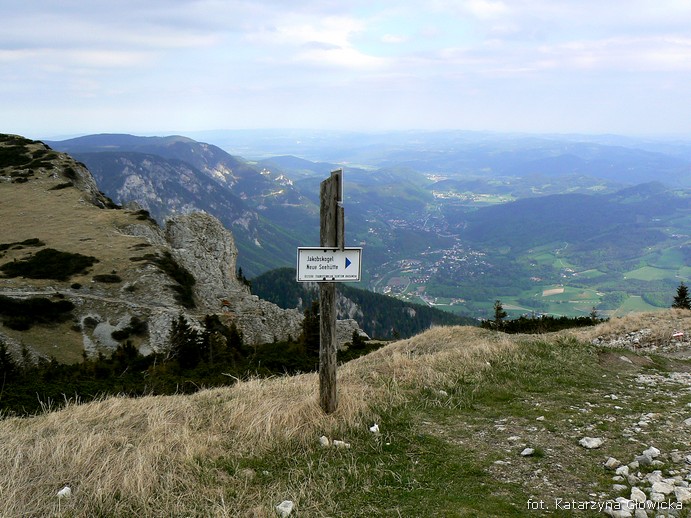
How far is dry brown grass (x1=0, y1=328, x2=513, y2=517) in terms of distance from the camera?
587 centimetres

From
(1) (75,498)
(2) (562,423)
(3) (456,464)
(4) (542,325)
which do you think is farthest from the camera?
(4) (542,325)

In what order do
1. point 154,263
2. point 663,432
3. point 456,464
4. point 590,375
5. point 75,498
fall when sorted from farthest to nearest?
point 154,263, point 590,375, point 663,432, point 456,464, point 75,498

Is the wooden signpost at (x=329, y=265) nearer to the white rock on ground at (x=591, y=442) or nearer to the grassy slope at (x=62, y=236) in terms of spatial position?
the white rock on ground at (x=591, y=442)

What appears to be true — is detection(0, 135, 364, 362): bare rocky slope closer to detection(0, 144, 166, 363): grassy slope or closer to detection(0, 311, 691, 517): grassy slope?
detection(0, 144, 166, 363): grassy slope

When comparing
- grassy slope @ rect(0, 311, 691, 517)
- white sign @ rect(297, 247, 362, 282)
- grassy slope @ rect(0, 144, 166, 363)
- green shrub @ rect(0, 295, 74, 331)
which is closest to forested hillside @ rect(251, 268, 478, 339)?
grassy slope @ rect(0, 144, 166, 363)

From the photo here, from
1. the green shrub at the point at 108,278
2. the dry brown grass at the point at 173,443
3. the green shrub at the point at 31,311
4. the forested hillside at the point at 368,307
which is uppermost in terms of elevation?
the dry brown grass at the point at 173,443

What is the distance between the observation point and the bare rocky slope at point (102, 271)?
1875 inches

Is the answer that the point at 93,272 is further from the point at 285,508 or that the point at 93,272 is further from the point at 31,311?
the point at 285,508

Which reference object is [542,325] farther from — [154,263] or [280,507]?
[154,263]

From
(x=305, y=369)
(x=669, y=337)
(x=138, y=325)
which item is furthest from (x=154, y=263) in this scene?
(x=669, y=337)

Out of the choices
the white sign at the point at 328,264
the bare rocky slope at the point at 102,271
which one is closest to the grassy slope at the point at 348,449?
the white sign at the point at 328,264

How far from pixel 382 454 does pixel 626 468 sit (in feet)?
11.4

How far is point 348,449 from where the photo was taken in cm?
736

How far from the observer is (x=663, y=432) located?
767 centimetres
